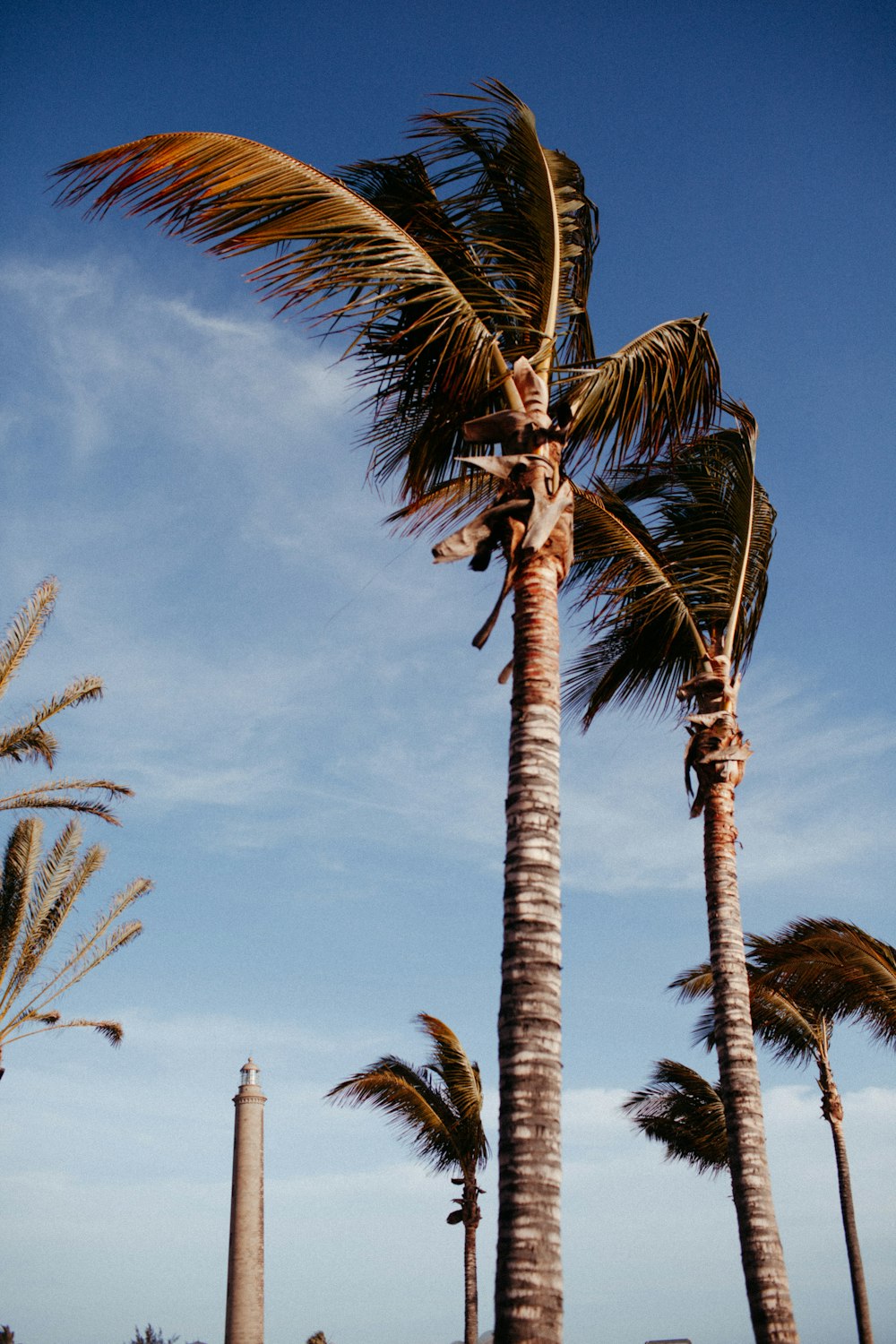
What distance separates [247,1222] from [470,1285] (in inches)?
200

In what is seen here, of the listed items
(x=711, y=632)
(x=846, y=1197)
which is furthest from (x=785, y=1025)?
(x=711, y=632)

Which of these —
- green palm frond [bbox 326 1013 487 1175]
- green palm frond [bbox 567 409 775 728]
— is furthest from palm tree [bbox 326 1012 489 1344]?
green palm frond [bbox 567 409 775 728]

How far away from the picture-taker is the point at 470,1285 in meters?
21.3

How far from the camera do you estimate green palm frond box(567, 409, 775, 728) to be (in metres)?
11.8

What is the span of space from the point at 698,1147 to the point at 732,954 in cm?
1580

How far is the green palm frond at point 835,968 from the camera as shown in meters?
13.2

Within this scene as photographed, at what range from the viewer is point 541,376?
8766 mm

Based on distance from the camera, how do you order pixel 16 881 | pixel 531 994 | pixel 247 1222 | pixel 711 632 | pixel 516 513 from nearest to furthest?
pixel 531 994, pixel 516 513, pixel 711 632, pixel 16 881, pixel 247 1222

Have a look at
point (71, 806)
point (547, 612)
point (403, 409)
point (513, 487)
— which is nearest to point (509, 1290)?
point (547, 612)

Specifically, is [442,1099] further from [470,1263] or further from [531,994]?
[531,994]

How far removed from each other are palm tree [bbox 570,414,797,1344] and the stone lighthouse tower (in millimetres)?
10903

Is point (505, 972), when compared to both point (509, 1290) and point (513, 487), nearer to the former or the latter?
point (509, 1290)

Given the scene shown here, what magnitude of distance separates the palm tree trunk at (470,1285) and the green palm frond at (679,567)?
1331 centimetres

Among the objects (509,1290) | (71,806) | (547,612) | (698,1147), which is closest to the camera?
(509,1290)
